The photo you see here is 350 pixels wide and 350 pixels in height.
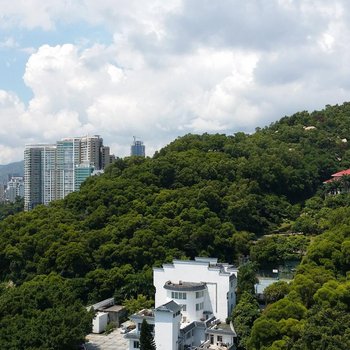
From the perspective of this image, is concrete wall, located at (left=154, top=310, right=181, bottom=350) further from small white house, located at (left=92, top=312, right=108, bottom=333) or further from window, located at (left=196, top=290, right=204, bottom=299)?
small white house, located at (left=92, top=312, right=108, bottom=333)

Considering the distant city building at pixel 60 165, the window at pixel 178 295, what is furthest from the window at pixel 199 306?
the distant city building at pixel 60 165

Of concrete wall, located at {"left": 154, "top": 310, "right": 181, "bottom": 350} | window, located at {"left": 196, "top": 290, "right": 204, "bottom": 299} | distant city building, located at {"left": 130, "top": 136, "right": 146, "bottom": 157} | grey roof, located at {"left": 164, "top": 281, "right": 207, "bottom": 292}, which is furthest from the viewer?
distant city building, located at {"left": 130, "top": 136, "right": 146, "bottom": 157}

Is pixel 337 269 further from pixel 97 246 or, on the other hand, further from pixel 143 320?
pixel 97 246

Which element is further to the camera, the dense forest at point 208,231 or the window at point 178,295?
the window at point 178,295

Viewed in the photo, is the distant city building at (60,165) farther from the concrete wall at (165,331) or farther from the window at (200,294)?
the concrete wall at (165,331)

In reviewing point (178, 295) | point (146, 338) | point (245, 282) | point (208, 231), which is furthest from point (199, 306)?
point (208, 231)

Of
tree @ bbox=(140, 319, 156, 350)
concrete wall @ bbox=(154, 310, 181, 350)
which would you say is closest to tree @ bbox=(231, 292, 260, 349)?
concrete wall @ bbox=(154, 310, 181, 350)
